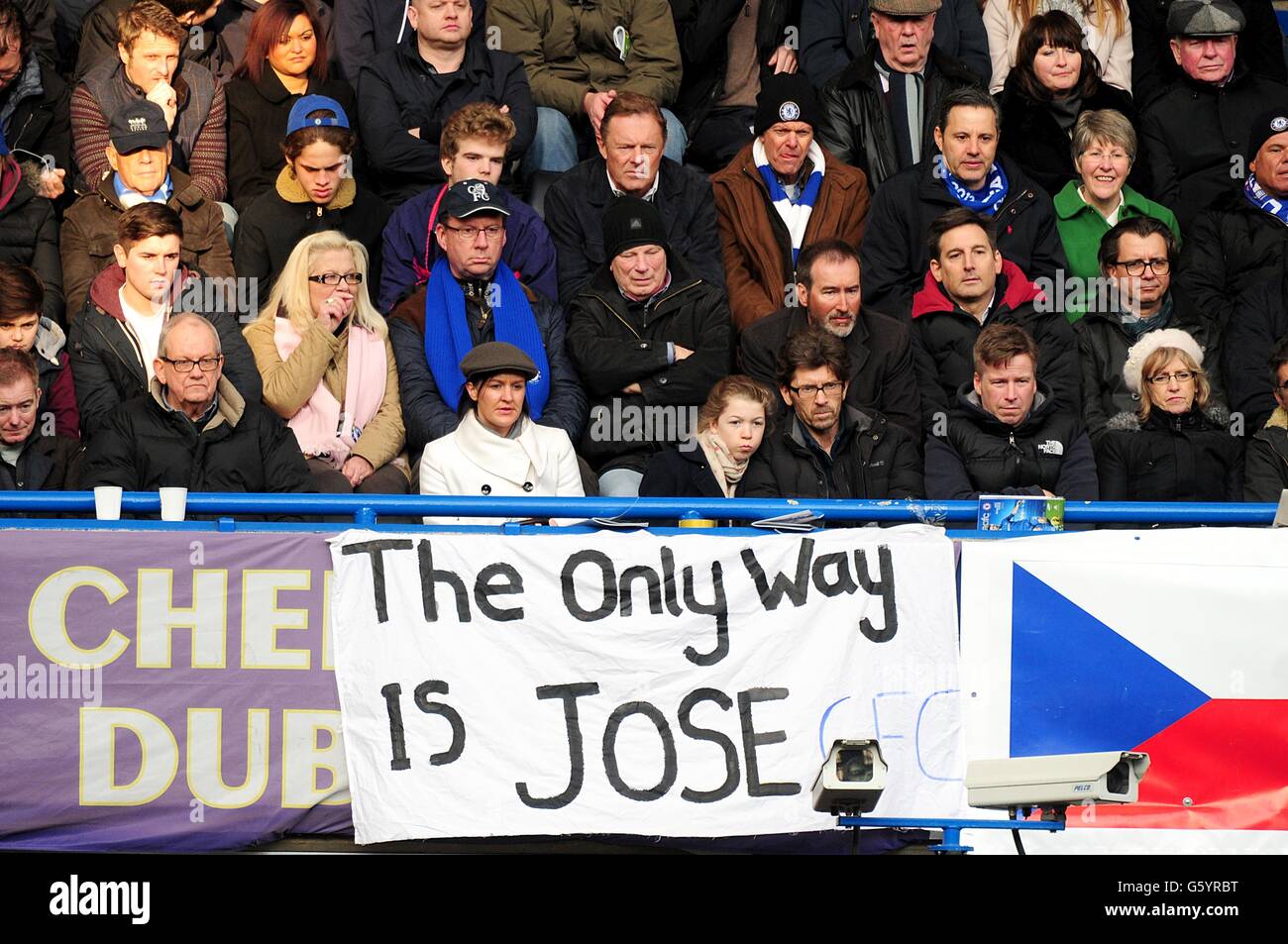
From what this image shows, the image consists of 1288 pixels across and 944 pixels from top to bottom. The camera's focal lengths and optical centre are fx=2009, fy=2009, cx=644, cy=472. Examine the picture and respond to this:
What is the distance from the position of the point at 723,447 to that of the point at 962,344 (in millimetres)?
1892

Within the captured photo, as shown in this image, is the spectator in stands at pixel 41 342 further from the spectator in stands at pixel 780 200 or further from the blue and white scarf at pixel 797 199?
the blue and white scarf at pixel 797 199

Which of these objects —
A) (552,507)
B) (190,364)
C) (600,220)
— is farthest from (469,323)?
(552,507)

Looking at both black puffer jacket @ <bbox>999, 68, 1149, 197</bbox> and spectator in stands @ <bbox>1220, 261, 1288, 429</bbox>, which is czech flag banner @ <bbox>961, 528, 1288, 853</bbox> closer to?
spectator in stands @ <bbox>1220, 261, 1288, 429</bbox>

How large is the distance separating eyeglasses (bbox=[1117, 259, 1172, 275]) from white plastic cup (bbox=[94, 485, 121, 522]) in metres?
5.59

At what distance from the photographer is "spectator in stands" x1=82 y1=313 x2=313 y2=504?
8578 mm

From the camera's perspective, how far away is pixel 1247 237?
36.7ft

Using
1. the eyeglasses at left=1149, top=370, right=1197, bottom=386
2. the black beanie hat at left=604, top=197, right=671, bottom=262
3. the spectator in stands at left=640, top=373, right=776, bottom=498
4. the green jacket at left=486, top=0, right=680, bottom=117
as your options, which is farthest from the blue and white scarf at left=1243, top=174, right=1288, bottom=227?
the spectator in stands at left=640, top=373, right=776, bottom=498

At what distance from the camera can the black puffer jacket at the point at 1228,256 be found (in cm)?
1105

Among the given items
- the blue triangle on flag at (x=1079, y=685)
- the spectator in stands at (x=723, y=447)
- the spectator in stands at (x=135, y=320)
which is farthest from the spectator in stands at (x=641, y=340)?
the blue triangle on flag at (x=1079, y=685)

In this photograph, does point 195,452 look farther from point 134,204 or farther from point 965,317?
point 965,317

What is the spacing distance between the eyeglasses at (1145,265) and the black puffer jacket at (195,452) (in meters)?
4.50

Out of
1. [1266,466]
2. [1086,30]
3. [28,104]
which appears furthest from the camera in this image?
[1086,30]

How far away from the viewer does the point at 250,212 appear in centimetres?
1041

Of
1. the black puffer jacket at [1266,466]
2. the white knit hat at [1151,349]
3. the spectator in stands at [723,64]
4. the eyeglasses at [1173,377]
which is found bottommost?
the black puffer jacket at [1266,466]
